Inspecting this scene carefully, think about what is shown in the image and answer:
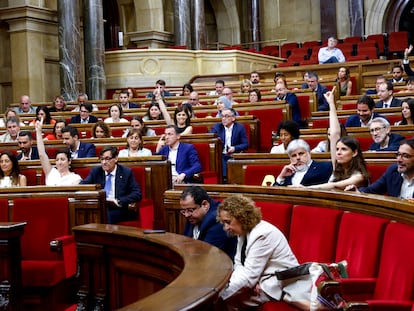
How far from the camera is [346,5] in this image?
16016 mm

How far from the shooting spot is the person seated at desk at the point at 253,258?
2877 millimetres

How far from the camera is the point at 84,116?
788 centimetres

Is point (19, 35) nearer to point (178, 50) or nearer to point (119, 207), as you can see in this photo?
point (178, 50)

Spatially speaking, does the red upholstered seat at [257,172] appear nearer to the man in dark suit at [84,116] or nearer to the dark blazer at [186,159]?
the dark blazer at [186,159]

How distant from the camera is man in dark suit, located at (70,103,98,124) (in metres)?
7.86

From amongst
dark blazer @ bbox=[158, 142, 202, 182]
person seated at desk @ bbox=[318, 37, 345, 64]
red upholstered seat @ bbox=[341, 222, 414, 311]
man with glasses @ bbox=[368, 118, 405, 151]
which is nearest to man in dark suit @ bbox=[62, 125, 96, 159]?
dark blazer @ bbox=[158, 142, 202, 182]

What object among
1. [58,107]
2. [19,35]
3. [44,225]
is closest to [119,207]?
[44,225]

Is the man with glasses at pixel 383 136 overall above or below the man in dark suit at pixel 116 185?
above

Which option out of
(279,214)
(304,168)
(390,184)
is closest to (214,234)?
(279,214)

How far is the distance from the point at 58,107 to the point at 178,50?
3.83 metres

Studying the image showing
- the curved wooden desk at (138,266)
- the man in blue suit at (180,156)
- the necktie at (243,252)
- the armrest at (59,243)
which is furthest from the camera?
A: the man in blue suit at (180,156)

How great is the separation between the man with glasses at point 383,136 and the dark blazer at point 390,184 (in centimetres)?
86

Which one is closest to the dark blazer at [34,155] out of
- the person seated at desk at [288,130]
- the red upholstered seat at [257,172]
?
the red upholstered seat at [257,172]

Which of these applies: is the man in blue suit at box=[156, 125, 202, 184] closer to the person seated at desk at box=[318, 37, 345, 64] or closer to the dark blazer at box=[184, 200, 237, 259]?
the dark blazer at box=[184, 200, 237, 259]
